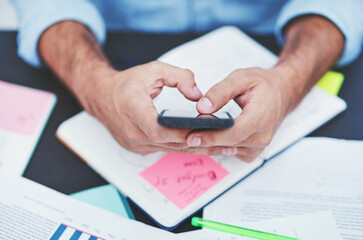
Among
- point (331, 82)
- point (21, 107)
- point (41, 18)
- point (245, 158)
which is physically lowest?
point (21, 107)

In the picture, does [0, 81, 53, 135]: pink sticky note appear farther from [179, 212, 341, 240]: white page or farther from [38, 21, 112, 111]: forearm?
[179, 212, 341, 240]: white page

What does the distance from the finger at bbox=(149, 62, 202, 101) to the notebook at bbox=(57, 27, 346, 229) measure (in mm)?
34

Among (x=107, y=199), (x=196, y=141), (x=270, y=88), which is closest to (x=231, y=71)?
(x=270, y=88)

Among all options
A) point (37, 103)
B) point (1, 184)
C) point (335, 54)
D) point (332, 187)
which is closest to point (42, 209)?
point (1, 184)

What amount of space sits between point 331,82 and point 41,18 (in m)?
0.62

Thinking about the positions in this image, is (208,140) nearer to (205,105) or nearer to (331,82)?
(205,105)

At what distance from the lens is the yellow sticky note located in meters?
0.61

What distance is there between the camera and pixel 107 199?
1.58ft

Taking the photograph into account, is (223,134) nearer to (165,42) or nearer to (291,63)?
(291,63)

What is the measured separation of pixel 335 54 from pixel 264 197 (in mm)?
342

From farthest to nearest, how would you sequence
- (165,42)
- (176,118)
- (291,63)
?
(165,42), (291,63), (176,118)

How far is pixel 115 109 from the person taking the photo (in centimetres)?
49

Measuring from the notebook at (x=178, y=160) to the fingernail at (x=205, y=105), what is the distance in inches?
2.6

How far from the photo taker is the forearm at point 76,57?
A: 57 centimetres
